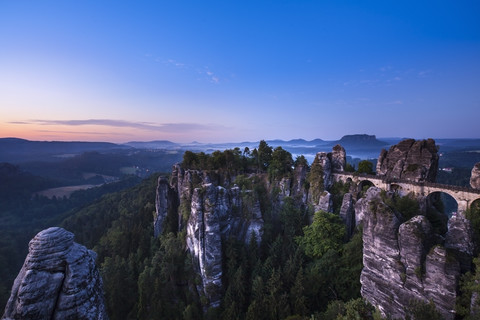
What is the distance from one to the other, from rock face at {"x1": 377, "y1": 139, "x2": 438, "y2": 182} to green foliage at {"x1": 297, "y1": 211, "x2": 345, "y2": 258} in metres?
11.5


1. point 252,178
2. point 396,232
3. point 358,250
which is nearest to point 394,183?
point 358,250

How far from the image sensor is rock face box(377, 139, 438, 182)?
2716cm

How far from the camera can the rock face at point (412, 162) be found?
27.2 meters

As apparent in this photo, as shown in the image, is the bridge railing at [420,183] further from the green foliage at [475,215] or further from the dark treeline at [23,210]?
the dark treeline at [23,210]

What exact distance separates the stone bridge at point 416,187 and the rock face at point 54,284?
32128mm

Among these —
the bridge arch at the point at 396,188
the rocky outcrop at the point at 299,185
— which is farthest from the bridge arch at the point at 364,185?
the rocky outcrop at the point at 299,185

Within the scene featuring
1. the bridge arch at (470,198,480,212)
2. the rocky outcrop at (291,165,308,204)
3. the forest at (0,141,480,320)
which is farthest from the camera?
the rocky outcrop at (291,165,308,204)

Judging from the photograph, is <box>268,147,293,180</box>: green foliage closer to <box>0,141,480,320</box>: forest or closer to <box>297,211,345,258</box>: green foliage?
<box>0,141,480,320</box>: forest

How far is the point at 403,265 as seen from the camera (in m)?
13.7

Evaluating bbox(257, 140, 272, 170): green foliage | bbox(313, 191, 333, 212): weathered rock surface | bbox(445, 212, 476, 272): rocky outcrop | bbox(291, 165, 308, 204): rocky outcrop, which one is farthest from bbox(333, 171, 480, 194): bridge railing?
bbox(445, 212, 476, 272): rocky outcrop

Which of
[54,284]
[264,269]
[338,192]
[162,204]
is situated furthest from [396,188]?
[162,204]

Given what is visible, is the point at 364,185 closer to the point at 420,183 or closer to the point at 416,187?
the point at 416,187

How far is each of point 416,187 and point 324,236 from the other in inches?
564

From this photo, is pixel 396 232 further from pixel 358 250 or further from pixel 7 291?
pixel 7 291
